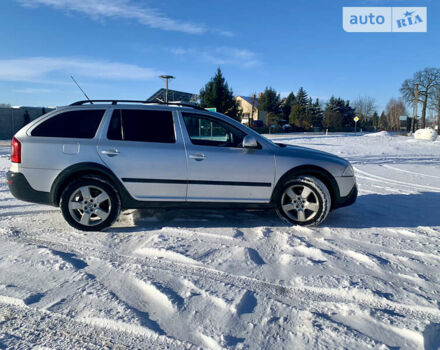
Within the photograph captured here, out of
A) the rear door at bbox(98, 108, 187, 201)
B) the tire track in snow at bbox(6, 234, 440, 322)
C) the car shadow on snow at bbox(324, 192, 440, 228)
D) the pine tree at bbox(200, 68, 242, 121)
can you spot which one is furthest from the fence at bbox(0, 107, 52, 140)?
the car shadow on snow at bbox(324, 192, 440, 228)

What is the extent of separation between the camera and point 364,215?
4.53 meters

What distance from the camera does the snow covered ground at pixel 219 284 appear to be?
1.93 metres

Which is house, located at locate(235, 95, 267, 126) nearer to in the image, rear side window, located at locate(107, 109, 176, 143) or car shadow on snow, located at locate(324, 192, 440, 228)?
car shadow on snow, located at locate(324, 192, 440, 228)

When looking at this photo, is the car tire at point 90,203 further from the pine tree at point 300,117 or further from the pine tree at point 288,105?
the pine tree at point 288,105

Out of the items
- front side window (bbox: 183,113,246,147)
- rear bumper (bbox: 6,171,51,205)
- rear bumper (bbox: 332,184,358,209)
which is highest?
front side window (bbox: 183,113,246,147)

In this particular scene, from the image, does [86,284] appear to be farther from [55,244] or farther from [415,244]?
[415,244]

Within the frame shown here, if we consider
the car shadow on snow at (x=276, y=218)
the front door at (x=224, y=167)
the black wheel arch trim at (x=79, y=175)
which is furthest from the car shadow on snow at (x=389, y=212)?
the black wheel arch trim at (x=79, y=175)

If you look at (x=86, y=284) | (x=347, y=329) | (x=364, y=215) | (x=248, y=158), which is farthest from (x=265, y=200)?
(x=86, y=284)

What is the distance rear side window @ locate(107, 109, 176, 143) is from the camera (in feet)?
12.4

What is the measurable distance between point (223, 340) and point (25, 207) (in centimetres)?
434

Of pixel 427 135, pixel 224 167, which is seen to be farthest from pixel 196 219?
pixel 427 135

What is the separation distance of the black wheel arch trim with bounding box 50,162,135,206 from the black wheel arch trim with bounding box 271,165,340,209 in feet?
6.64

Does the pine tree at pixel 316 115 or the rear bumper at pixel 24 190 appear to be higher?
the pine tree at pixel 316 115

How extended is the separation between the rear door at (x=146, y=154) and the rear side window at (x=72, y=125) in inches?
8.5
